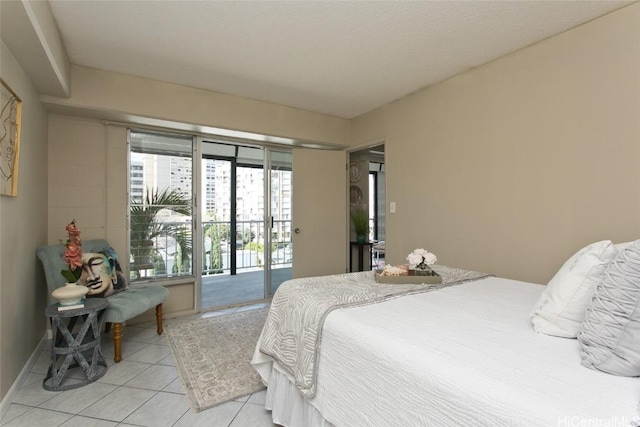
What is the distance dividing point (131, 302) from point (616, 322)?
2.82 meters

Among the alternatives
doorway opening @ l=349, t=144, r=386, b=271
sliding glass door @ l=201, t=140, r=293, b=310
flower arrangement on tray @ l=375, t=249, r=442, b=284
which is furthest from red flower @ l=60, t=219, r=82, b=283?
doorway opening @ l=349, t=144, r=386, b=271

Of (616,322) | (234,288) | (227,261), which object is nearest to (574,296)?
(616,322)

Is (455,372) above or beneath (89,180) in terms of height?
beneath

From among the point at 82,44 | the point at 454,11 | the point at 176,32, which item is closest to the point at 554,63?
the point at 454,11

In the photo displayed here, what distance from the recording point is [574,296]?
1.11 meters

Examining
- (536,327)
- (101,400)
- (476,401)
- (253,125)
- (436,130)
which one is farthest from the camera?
(253,125)

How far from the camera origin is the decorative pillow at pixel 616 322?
2.69 ft

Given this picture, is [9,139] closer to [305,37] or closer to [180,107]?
[180,107]

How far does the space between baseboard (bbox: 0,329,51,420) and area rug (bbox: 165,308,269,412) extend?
90cm

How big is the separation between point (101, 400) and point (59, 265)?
1.16 m

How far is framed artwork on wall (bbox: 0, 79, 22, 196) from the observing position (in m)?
1.68

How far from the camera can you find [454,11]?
1.92 m

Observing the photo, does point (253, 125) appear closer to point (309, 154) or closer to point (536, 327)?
point (309, 154)

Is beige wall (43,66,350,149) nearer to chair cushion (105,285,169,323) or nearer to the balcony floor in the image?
chair cushion (105,285,169,323)
